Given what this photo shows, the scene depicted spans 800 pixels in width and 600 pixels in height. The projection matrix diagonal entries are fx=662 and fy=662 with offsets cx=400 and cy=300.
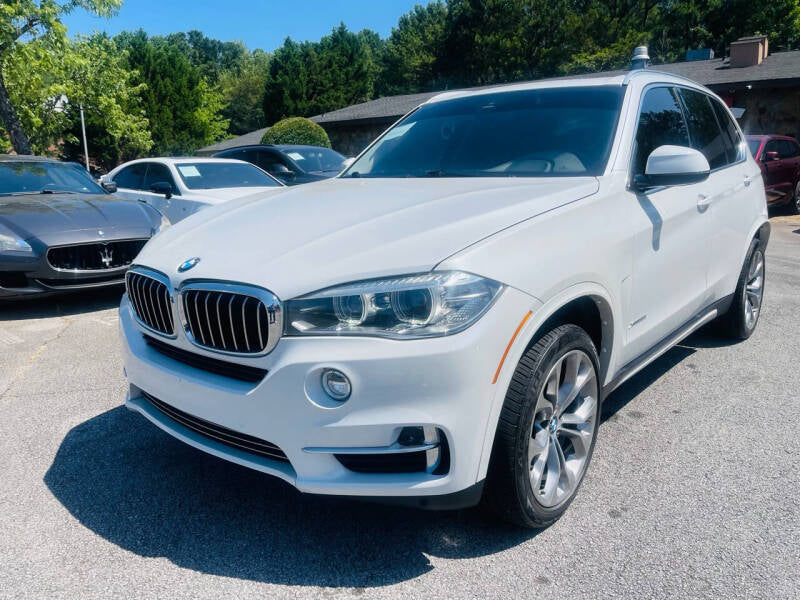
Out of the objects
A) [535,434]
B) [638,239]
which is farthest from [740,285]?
[535,434]

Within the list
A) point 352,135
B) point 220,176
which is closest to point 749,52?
point 352,135

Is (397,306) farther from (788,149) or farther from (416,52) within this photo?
(416,52)

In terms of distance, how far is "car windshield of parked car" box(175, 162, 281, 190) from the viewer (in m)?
9.09

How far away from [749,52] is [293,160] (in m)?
16.3

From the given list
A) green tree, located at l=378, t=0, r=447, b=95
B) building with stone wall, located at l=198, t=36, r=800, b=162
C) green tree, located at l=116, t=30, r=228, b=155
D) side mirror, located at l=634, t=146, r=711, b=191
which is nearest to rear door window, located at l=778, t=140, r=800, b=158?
building with stone wall, located at l=198, t=36, r=800, b=162

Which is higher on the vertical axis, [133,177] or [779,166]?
[133,177]

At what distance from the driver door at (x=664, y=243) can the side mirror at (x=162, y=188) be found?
6.62 metres

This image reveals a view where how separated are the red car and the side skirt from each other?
977 cm

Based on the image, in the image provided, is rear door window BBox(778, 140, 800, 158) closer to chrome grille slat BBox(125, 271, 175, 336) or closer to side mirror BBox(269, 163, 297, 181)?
side mirror BBox(269, 163, 297, 181)

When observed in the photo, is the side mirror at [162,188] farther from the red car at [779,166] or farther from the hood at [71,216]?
the red car at [779,166]

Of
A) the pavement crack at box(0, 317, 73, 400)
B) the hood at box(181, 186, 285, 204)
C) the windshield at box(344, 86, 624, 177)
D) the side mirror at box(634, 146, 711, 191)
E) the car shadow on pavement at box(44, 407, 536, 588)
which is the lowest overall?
the car shadow on pavement at box(44, 407, 536, 588)

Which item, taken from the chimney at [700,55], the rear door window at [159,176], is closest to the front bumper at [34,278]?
the rear door window at [159,176]

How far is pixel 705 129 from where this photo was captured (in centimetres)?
423

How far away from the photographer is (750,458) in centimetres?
323
